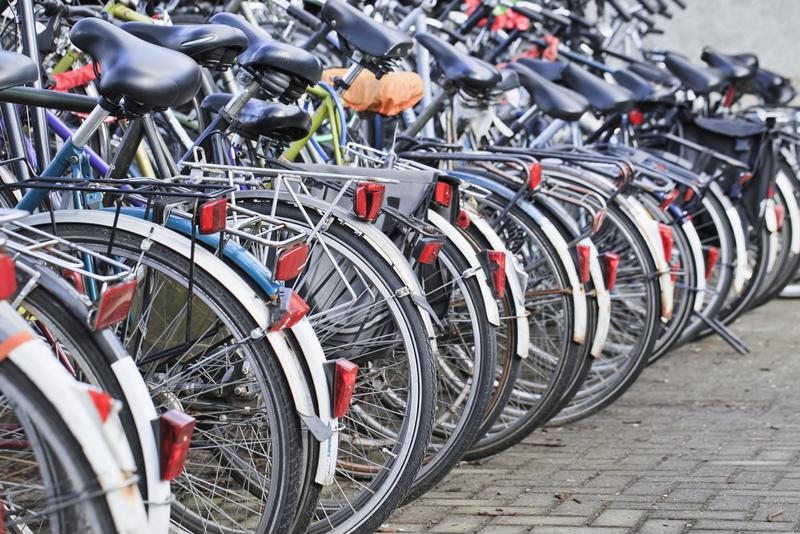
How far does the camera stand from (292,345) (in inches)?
111

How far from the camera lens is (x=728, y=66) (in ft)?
24.9

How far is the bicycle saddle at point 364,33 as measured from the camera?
4.07 meters

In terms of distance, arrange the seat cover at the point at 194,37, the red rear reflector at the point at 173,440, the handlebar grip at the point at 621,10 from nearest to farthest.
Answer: the red rear reflector at the point at 173,440 → the seat cover at the point at 194,37 → the handlebar grip at the point at 621,10

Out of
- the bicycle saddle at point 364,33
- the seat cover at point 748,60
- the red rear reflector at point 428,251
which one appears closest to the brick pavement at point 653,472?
the red rear reflector at point 428,251

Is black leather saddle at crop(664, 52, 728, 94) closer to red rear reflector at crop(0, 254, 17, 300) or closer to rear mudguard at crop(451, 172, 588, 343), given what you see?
rear mudguard at crop(451, 172, 588, 343)

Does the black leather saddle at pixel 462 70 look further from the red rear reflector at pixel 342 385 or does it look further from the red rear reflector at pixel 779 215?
the red rear reflector at pixel 779 215

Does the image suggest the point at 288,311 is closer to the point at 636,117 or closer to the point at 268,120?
the point at 268,120

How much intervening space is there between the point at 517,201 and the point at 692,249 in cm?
151

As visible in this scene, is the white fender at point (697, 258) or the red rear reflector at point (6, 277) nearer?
the red rear reflector at point (6, 277)

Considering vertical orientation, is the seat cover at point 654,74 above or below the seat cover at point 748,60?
below

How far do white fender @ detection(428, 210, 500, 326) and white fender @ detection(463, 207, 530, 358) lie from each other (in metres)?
0.23

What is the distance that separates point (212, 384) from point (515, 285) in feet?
4.34

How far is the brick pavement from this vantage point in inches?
150

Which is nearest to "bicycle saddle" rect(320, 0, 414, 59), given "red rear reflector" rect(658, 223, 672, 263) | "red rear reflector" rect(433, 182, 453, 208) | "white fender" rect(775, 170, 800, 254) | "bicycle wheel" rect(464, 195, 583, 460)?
"red rear reflector" rect(433, 182, 453, 208)
